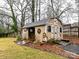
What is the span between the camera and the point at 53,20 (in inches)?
707

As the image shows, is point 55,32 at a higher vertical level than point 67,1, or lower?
lower

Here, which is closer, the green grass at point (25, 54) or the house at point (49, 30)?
the green grass at point (25, 54)

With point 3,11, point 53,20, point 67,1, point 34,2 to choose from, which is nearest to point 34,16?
point 34,2

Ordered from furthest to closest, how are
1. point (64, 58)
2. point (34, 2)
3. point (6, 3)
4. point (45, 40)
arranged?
point (6, 3) → point (34, 2) → point (45, 40) → point (64, 58)

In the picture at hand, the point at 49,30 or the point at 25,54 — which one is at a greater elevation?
the point at 49,30

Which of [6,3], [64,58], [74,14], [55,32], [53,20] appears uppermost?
[6,3]

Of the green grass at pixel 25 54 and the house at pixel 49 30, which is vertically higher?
the house at pixel 49 30

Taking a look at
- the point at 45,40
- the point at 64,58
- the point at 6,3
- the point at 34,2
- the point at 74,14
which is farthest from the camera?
the point at 74,14

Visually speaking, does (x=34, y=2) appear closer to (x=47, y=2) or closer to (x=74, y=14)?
(x=47, y=2)

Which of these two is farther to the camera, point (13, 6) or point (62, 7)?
point (62, 7)

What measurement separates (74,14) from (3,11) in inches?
637

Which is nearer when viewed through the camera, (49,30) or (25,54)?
(25,54)

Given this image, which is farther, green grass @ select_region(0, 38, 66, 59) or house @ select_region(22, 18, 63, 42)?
house @ select_region(22, 18, 63, 42)

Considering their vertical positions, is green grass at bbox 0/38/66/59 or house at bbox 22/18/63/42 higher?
house at bbox 22/18/63/42
